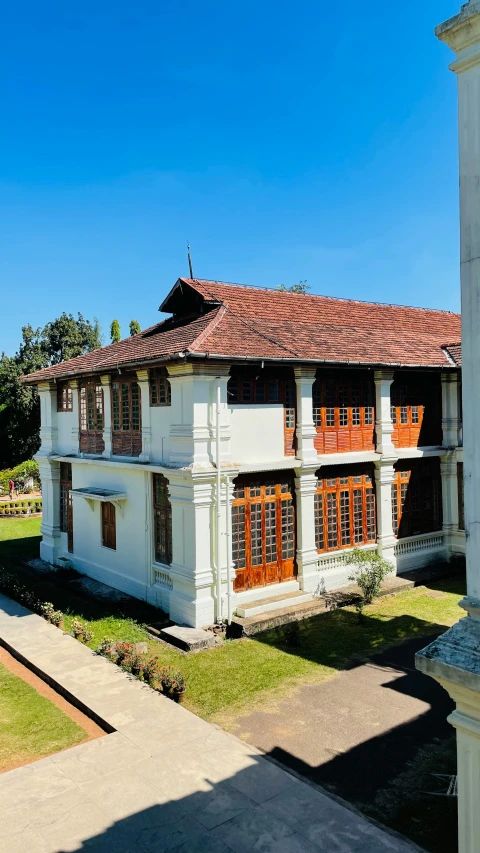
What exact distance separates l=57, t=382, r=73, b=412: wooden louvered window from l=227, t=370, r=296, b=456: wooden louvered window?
23.3 ft

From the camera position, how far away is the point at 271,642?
12.3 meters

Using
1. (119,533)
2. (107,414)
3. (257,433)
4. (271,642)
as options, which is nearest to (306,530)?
(257,433)

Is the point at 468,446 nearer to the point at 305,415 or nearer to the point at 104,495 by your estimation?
the point at 305,415

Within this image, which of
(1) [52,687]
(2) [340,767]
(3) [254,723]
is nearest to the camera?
(2) [340,767]

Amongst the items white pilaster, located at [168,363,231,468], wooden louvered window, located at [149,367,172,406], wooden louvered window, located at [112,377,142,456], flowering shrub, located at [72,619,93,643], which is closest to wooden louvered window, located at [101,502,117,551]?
wooden louvered window, located at [112,377,142,456]

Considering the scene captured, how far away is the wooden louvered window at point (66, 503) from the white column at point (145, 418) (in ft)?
17.7

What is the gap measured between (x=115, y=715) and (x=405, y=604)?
26.5 ft

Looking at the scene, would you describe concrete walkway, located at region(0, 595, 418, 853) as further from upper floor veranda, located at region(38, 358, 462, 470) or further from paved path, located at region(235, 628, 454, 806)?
upper floor veranda, located at region(38, 358, 462, 470)

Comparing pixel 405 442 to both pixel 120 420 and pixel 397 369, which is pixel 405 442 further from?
pixel 120 420

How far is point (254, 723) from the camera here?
360 inches

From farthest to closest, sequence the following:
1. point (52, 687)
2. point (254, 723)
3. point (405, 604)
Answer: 1. point (405, 604)
2. point (52, 687)
3. point (254, 723)

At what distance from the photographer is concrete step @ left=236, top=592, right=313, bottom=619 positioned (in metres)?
13.1

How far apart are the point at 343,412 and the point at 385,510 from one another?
3.05 meters

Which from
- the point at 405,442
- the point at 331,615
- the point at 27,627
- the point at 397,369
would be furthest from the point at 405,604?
the point at 27,627
